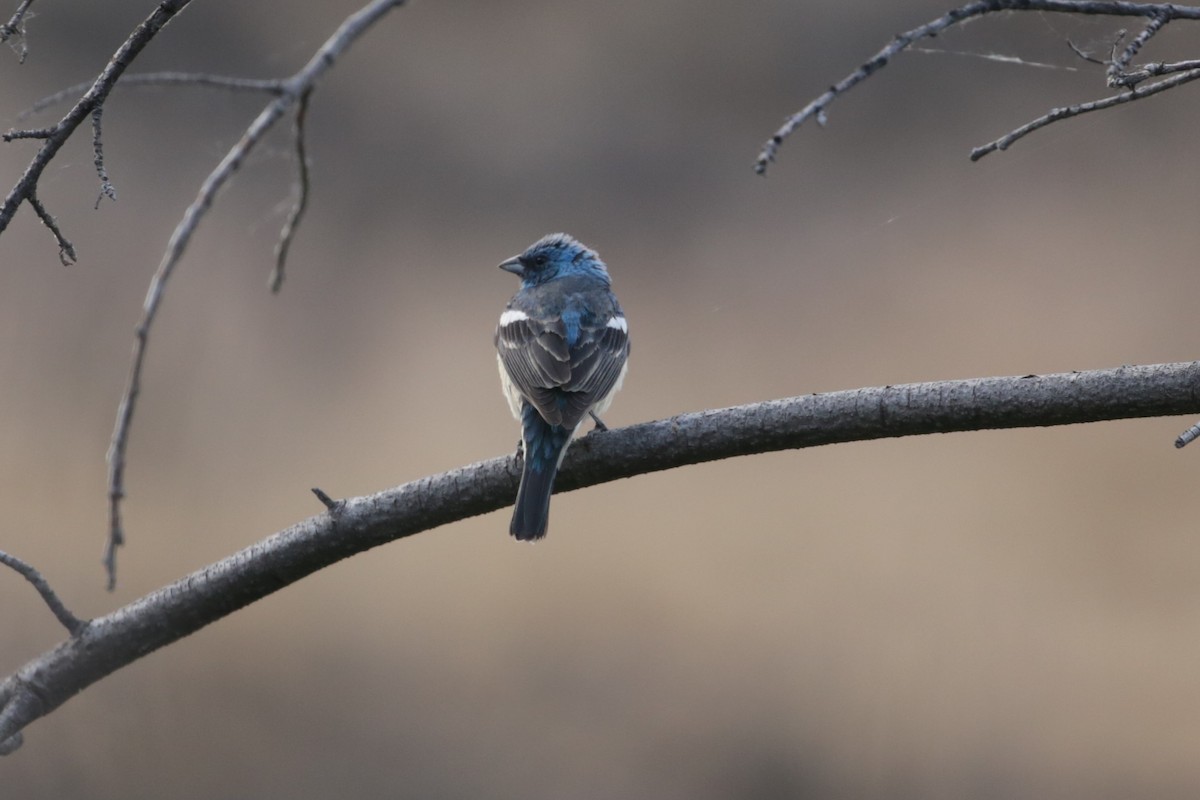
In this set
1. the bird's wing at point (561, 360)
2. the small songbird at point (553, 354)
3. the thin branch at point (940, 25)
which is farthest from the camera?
the bird's wing at point (561, 360)

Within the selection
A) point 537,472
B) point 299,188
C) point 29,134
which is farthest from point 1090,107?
point 29,134

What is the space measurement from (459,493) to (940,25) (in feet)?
4.59

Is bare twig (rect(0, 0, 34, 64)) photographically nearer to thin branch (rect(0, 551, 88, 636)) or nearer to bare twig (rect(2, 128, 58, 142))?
bare twig (rect(2, 128, 58, 142))

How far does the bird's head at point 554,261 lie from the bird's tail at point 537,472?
1.41m

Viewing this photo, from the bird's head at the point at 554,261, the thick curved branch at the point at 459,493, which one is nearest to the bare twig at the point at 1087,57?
the thick curved branch at the point at 459,493

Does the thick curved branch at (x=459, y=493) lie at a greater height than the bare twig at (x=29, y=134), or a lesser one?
lesser

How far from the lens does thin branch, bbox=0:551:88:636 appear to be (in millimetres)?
2113

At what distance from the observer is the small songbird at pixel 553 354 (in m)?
3.19

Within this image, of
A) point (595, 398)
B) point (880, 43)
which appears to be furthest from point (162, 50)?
point (595, 398)

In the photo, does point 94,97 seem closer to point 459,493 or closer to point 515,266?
point 459,493

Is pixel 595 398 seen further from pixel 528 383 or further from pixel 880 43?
pixel 880 43

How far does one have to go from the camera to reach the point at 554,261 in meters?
4.73

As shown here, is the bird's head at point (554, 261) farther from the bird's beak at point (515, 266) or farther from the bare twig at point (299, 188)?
the bare twig at point (299, 188)

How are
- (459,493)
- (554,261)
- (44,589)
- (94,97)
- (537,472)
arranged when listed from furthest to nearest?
(554,261) → (537,472) → (459,493) → (44,589) → (94,97)
